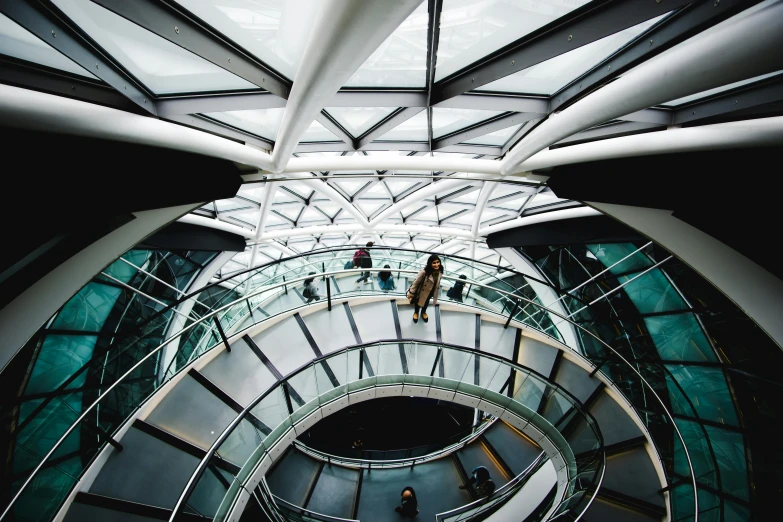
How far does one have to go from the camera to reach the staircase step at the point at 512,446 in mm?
11617

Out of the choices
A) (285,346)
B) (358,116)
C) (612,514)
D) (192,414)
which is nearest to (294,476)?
(285,346)

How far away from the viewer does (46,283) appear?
503 centimetres

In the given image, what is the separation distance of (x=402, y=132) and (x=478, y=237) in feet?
33.0

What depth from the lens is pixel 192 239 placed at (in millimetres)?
13750

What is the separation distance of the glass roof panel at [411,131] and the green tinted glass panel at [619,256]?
30.3 feet

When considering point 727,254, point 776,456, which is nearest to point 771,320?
point 727,254

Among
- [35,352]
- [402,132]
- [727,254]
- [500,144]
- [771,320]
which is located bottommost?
[35,352]

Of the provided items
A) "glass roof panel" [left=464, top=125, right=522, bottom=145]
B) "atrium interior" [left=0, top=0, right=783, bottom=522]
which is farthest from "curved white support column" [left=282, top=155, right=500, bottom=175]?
"glass roof panel" [left=464, top=125, right=522, bottom=145]

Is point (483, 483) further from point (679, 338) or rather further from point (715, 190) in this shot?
point (715, 190)

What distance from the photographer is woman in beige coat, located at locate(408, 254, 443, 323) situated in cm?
726

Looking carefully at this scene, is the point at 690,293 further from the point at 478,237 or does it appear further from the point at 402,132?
the point at 402,132

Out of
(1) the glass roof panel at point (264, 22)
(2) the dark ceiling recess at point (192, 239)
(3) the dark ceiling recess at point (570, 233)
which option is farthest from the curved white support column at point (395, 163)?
(2) the dark ceiling recess at point (192, 239)

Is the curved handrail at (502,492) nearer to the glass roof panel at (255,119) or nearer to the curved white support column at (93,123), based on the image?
the curved white support column at (93,123)

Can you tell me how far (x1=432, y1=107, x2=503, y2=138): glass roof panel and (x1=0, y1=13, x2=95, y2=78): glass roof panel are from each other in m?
6.05
